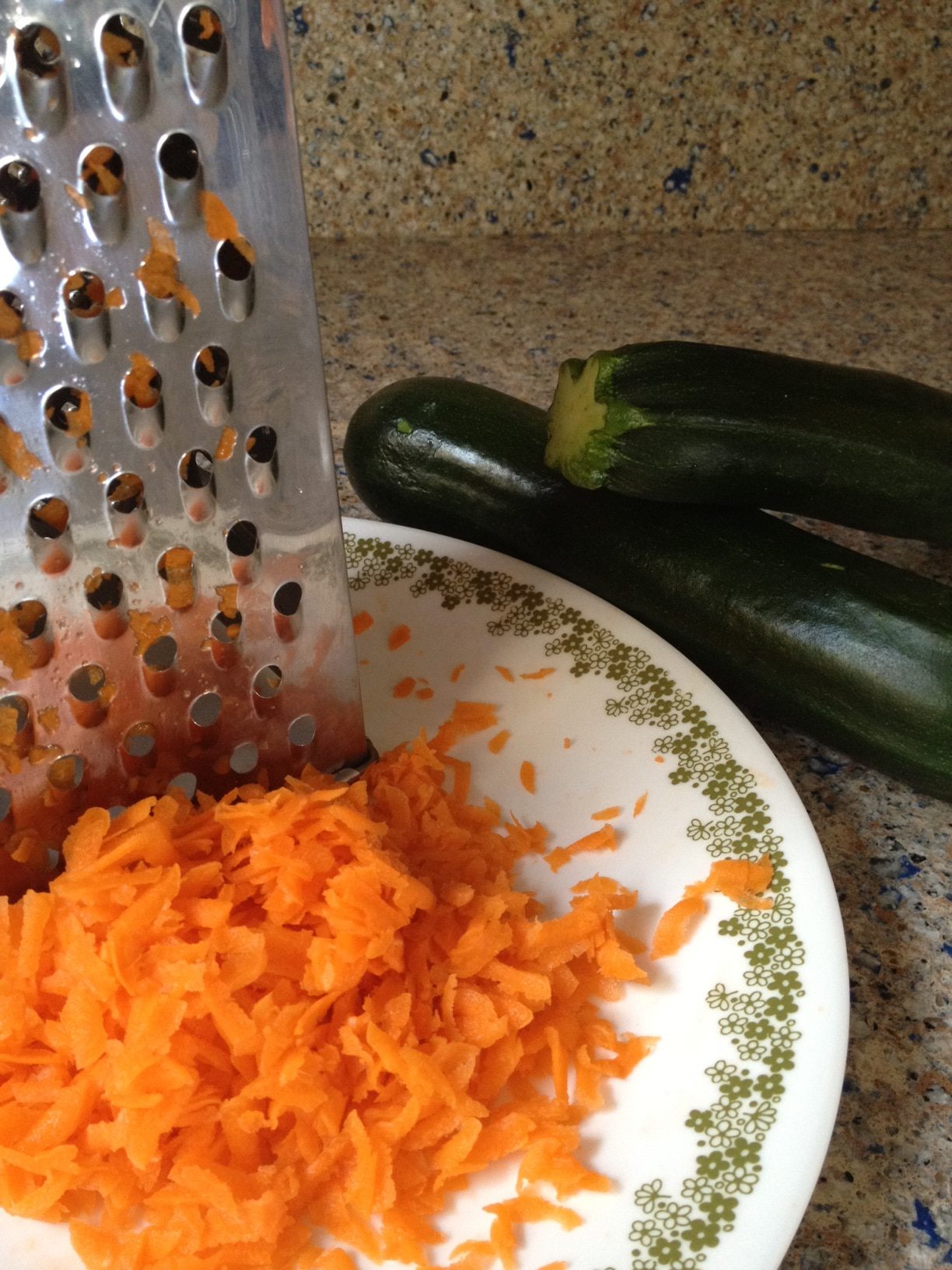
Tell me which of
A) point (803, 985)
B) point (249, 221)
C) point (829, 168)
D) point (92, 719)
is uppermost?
point (249, 221)

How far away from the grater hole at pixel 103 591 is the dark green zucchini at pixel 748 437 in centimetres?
53

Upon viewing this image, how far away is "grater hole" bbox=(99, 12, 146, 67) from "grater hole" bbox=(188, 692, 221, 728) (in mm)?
476

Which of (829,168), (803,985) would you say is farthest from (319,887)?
(829,168)

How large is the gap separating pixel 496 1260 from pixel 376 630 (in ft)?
2.18

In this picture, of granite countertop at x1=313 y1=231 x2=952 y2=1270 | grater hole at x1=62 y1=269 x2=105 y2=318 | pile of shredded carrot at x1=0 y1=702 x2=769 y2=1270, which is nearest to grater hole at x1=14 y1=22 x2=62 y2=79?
grater hole at x1=62 y1=269 x2=105 y2=318

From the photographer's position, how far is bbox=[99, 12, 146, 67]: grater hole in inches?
24.8

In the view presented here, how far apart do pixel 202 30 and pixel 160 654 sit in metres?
0.44

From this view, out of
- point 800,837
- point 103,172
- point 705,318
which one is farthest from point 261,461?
point 705,318

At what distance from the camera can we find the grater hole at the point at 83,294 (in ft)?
2.29

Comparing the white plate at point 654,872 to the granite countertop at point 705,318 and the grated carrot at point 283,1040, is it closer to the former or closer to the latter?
the grated carrot at point 283,1040

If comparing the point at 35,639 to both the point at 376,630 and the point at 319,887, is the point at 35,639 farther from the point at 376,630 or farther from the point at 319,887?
the point at 376,630

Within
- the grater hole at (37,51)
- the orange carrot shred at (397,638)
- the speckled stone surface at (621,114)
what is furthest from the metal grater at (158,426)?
the speckled stone surface at (621,114)

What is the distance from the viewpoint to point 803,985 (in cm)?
81

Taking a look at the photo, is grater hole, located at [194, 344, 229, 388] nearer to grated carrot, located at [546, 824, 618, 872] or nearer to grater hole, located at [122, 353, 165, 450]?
grater hole, located at [122, 353, 165, 450]
